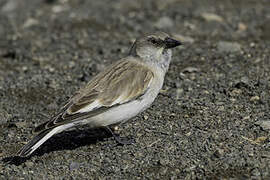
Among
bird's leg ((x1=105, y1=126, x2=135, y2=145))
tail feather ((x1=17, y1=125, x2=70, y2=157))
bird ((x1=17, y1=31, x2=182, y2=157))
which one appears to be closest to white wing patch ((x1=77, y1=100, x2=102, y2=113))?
bird ((x1=17, y1=31, x2=182, y2=157))

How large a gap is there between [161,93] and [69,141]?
1.55 metres

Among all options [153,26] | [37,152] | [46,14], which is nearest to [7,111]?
[37,152]

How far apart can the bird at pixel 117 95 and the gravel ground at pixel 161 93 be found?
1.27ft

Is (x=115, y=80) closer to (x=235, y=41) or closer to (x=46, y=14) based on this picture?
(x=235, y=41)

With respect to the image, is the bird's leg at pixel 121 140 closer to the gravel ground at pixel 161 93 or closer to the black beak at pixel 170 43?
the gravel ground at pixel 161 93

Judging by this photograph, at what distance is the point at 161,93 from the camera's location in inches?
273

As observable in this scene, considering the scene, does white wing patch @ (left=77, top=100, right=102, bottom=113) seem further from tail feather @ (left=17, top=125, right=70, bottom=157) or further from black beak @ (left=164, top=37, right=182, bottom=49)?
black beak @ (left=164, top=37, right=182, bottom=49)

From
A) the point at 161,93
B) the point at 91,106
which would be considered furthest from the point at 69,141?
the point at 161,93

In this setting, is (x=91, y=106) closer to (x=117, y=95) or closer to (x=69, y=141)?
(x=117, y=95)

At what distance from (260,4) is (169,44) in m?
4.89

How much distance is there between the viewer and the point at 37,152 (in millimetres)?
5742

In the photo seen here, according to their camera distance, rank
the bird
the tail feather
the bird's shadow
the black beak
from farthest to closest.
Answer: the black beak → the bird's shadow → the bird → the tail feather

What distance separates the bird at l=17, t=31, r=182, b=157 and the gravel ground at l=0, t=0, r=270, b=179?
39 cm

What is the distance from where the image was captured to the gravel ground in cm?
523
